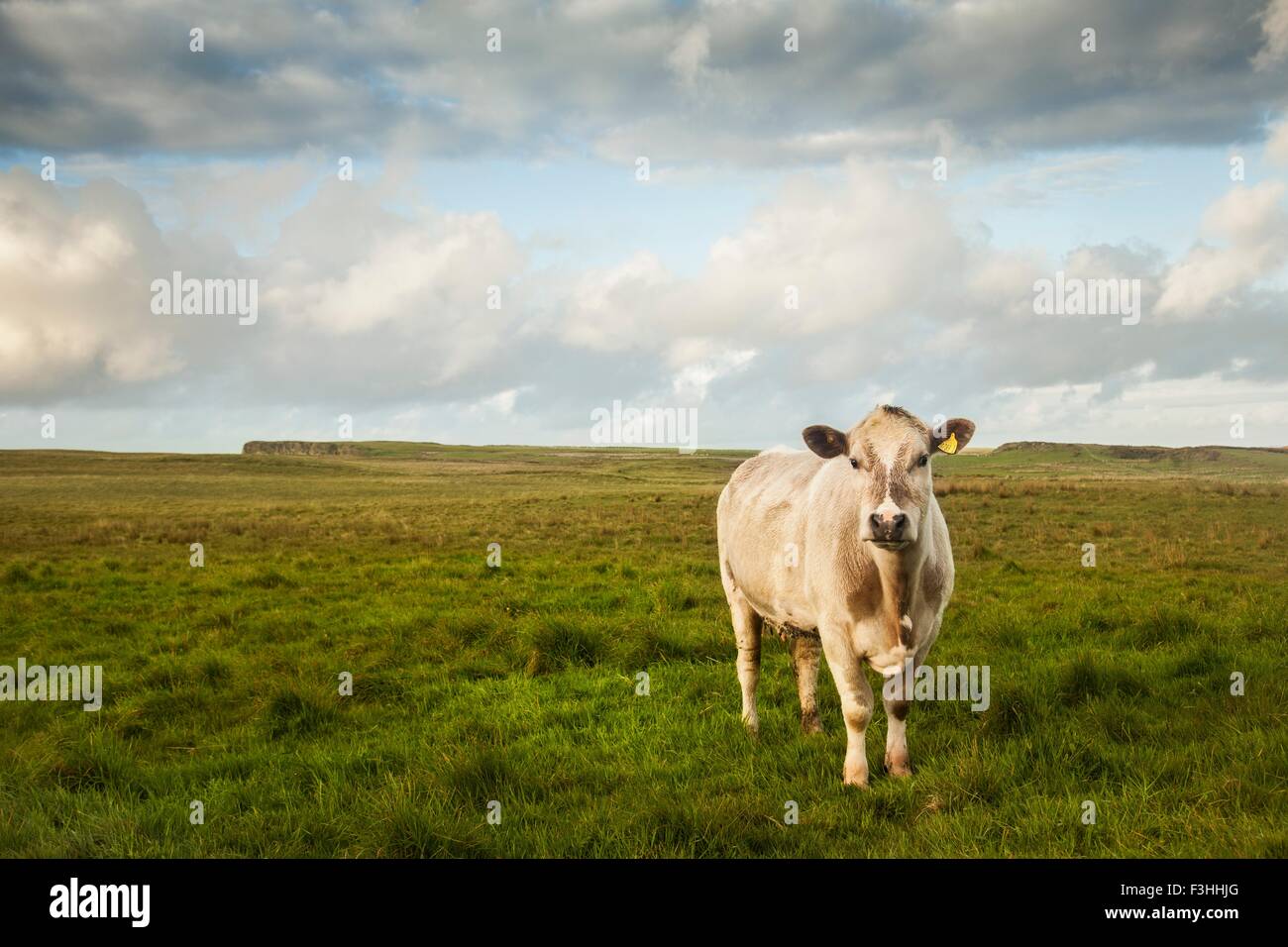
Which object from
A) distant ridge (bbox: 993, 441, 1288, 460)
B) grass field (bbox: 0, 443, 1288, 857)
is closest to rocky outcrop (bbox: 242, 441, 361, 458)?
distant ridge (bbox: 993, 441, 1288, 460)

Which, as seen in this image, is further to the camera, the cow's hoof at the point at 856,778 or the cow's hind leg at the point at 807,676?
the cow's hind leg at the point at 807,676

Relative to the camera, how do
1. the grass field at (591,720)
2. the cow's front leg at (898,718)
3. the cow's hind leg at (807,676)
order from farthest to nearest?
the cow's hind leg at (807,676), the cow's front leg at (898,718), the grass field at (591,720)

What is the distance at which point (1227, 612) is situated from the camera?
11.1m

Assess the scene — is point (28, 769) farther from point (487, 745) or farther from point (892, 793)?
point (892, 793)

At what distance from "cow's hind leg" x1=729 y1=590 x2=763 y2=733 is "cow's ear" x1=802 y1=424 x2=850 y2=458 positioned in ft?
7.55

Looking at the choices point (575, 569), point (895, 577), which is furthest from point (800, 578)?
point (575, 569)

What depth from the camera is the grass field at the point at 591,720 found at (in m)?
5.16

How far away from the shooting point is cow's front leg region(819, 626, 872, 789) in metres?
6.02

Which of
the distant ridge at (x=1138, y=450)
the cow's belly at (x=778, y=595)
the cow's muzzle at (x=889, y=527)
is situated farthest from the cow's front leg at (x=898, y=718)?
the distant ridge at (x=1138, y=450)

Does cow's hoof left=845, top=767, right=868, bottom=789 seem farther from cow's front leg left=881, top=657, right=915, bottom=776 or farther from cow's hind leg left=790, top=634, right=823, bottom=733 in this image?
cow's hind leg left=790, top=634, right=823, bottom=733

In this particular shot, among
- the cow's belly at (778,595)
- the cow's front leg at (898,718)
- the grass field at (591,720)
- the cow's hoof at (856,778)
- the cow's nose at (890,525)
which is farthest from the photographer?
the cow's belly at (778,595)

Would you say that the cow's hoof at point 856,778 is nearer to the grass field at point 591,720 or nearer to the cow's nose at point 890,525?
the grass field at point 591,720

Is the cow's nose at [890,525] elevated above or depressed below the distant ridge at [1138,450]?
below

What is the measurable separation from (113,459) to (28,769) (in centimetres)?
10192
